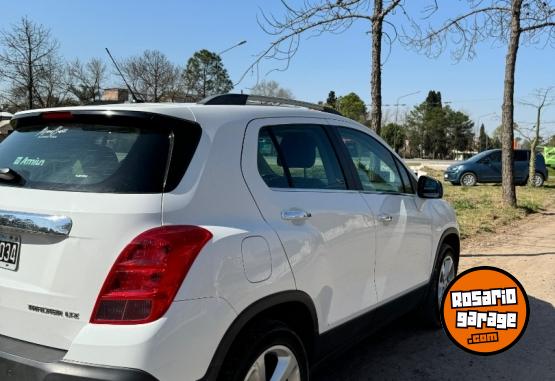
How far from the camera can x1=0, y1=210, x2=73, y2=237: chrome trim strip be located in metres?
2.19

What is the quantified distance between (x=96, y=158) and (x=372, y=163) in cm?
214

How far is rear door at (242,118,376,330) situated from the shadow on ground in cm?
77

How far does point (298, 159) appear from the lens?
3.09m

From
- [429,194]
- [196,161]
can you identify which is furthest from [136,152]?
[429,194]

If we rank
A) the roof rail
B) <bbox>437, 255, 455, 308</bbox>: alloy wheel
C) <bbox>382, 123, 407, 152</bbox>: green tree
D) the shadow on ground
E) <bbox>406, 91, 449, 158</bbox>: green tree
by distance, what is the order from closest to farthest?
the roof rail, the shadow on ground, <bbox>437, 255, 455, 308</bbox>: alloy wheel, <bbox>382, 123, 407, 152</bbox>: green tree, <bbox>406, 91, 449, 158</bbox>: green tree

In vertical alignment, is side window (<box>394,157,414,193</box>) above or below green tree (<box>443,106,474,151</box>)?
below

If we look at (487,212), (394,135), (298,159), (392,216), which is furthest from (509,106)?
(394,135)

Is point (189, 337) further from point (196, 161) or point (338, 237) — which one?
point (338, 237)

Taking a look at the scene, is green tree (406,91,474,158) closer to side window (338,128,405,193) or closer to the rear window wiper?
side window (338,128,405,193)

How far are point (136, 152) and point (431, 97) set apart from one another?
108939 mm

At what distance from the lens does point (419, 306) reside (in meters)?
4.57

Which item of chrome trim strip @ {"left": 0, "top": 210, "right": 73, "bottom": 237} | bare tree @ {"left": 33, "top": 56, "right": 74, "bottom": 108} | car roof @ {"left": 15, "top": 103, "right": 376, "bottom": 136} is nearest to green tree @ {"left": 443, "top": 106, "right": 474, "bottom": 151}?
bare tree @ {"left": 33, "top": 56, "right": 74, "bottom": 108}

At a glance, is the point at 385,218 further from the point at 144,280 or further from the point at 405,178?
the point at 144,280

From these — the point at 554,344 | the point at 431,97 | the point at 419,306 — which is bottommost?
the point at 554,344
